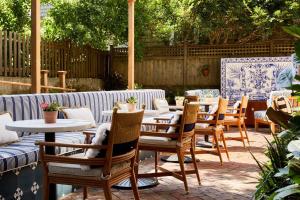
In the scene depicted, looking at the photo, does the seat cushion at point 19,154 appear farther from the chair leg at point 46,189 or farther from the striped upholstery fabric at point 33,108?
the chair leg at point 46,189

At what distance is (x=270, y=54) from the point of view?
11.6m

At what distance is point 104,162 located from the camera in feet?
8.82

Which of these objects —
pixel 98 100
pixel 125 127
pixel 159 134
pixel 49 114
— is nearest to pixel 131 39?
pixel 98 100

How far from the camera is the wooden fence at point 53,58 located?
29.2ft

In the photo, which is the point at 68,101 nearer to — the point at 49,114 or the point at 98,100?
the point at 98,100

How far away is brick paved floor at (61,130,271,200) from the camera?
3.93m

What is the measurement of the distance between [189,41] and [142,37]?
5.00 feet

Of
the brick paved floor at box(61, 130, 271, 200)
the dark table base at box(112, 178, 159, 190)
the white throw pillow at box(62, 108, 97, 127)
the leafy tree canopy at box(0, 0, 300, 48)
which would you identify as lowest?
the brick paved floor at box(61, 130, 271, 200)

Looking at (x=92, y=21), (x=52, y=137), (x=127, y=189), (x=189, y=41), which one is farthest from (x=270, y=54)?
(x=52, y=137)

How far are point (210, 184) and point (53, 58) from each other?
709 centimetres

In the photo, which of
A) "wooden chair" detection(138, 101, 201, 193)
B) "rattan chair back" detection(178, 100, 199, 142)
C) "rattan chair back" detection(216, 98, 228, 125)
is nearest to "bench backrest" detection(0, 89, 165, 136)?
"wooden chair" detection(138, 101, 201, 193)

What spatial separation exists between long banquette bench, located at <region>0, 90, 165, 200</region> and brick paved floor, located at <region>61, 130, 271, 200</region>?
0.44 metres

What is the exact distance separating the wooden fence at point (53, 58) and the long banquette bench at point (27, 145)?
3482 millimetres

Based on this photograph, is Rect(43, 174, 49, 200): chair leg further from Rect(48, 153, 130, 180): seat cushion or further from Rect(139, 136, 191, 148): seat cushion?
Rect(139, 136, 191, 148): seat cushion
